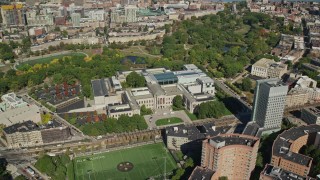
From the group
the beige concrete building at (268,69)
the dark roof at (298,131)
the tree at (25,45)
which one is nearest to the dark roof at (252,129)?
the dark roof at (298,131)

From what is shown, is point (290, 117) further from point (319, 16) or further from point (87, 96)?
point (319, 16)

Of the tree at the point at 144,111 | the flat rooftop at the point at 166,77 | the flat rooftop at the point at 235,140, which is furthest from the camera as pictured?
the flat rooftop at the point at 166,77

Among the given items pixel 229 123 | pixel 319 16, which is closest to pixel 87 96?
pixel 229 123

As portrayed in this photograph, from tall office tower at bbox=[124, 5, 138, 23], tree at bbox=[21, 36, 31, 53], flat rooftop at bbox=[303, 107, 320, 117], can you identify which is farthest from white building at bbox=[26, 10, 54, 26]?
flat rooftop at bbox=[303, 107, 320, 117]

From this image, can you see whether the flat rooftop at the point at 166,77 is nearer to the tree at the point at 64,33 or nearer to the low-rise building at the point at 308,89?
the low-rise building at the point at 308,89

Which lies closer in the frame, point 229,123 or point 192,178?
point 192,178

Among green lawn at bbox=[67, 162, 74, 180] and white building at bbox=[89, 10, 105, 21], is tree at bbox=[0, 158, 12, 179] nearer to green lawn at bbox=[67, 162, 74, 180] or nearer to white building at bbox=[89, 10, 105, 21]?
green lawn at bbox=[67, 162, 74, 180]

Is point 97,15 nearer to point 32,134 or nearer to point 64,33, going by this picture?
point 64,33
